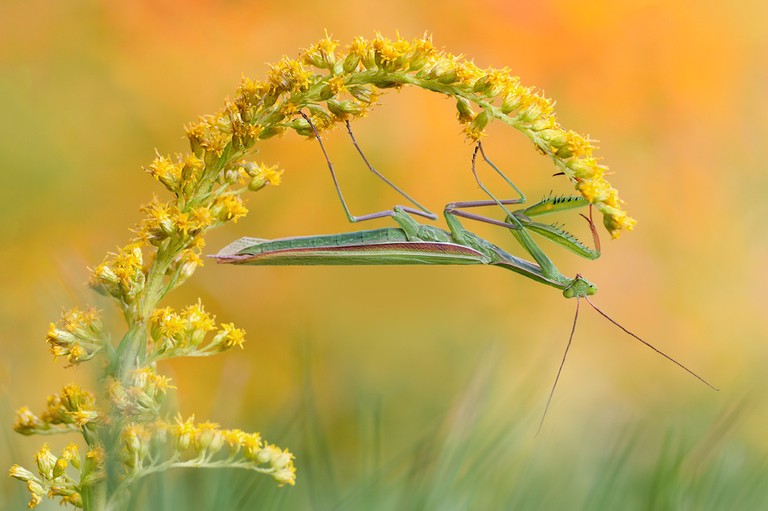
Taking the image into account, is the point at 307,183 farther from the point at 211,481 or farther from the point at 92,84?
the point at 211,481

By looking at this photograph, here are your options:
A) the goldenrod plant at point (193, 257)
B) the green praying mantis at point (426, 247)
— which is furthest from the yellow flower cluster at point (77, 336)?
the green praying mantis at point (426, 247)

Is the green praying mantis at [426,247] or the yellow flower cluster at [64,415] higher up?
the green praying mantis at [426,247]

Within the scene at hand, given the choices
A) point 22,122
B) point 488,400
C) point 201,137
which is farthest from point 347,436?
point 22,122

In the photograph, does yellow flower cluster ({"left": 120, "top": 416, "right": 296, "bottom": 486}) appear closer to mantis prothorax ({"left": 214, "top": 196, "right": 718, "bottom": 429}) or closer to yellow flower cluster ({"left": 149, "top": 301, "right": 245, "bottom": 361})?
yellow flower cluster ({"left": 149, "top": 301, "right": 245, "bottom": 361})

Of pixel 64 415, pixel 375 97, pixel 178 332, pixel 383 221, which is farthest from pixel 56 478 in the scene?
pixel 383 221

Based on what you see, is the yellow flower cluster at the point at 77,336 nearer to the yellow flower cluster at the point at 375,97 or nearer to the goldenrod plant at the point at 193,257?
the goldenrod plant at the point at 193,257

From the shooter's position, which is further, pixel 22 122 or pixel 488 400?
pixel 22 122

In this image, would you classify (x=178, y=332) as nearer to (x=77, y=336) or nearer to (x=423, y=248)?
(x=77, y=336)
